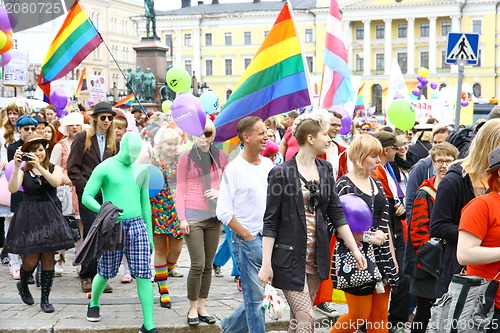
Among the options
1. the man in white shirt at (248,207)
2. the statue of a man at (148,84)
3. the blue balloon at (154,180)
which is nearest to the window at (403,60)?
the statue of a man at (148,84)

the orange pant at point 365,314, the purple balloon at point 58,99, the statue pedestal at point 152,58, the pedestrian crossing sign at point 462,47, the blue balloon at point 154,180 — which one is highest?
the statue pedestal at point 152,58

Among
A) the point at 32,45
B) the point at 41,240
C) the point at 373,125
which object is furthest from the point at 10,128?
the point at 32,45

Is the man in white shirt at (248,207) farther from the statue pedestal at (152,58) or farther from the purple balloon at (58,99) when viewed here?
the statue pedestal at (152,58)

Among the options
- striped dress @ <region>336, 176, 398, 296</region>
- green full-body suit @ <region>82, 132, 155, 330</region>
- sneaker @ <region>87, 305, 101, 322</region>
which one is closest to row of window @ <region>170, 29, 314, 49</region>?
green full-body suit @ <region>82, 132, 155, 330</region>

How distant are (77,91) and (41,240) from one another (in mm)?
15423

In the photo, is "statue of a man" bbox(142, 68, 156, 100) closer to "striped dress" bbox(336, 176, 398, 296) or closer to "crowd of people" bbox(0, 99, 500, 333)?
"crowd of people" bbox(0, 99, 500, 333)

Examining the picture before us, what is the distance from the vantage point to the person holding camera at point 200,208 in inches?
246

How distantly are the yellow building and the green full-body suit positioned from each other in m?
71.4

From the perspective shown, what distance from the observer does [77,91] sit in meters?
21.7

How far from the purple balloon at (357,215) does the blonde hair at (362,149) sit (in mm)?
352

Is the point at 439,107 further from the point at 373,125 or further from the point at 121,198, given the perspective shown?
the point at 121,198

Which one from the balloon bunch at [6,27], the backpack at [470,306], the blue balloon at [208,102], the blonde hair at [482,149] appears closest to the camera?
the backpack at [470,306]

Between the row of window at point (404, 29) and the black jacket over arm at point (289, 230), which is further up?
the row of window at point (404, 29)

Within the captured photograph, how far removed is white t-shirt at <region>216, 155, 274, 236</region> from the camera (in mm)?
5398
